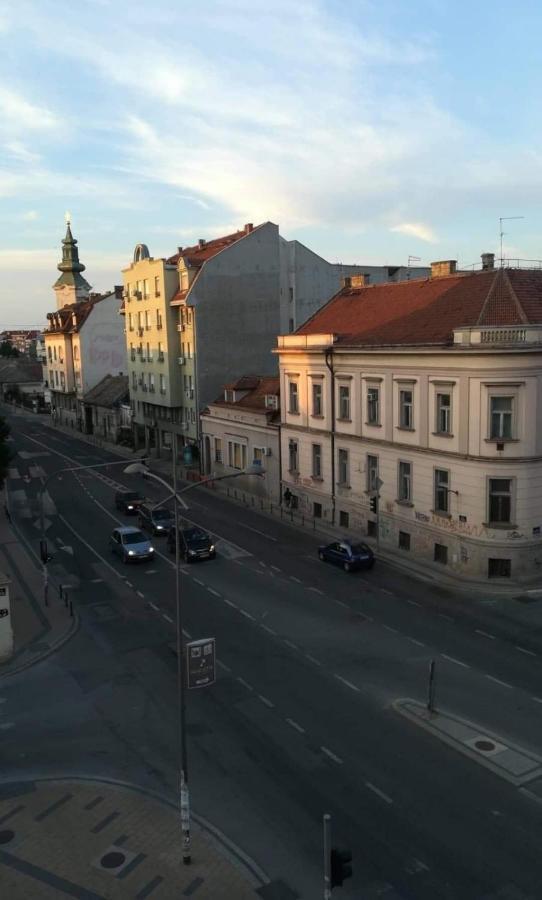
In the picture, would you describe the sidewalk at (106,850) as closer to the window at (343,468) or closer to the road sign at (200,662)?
the road sign at (200,662)

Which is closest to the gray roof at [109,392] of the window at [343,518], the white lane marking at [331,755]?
the window at [343,518]

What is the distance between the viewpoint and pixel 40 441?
89.6 m

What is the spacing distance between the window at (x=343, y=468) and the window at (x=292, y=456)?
500 centimetres

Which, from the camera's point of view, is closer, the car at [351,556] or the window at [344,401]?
the car at [351,556]

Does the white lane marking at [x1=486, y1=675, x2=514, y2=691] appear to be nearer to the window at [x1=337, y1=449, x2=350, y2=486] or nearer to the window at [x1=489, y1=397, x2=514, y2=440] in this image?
the window at [x1=489, y1=397, x2=514, y2=440]

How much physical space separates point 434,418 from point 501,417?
3.57 meters

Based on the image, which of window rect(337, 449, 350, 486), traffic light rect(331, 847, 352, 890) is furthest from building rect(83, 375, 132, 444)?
traffic light rect(331, 847, 352, 890)

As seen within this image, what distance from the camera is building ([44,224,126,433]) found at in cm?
9556

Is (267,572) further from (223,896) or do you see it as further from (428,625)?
(223,896)

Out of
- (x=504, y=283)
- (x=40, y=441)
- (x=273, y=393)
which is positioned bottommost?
(x=40, y=441)

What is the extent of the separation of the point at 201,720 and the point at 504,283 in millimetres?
24527

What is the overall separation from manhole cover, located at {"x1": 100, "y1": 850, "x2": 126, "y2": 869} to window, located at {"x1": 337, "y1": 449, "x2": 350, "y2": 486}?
29.0m

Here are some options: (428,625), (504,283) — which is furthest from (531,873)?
(504,283)

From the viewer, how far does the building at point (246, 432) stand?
165ft
